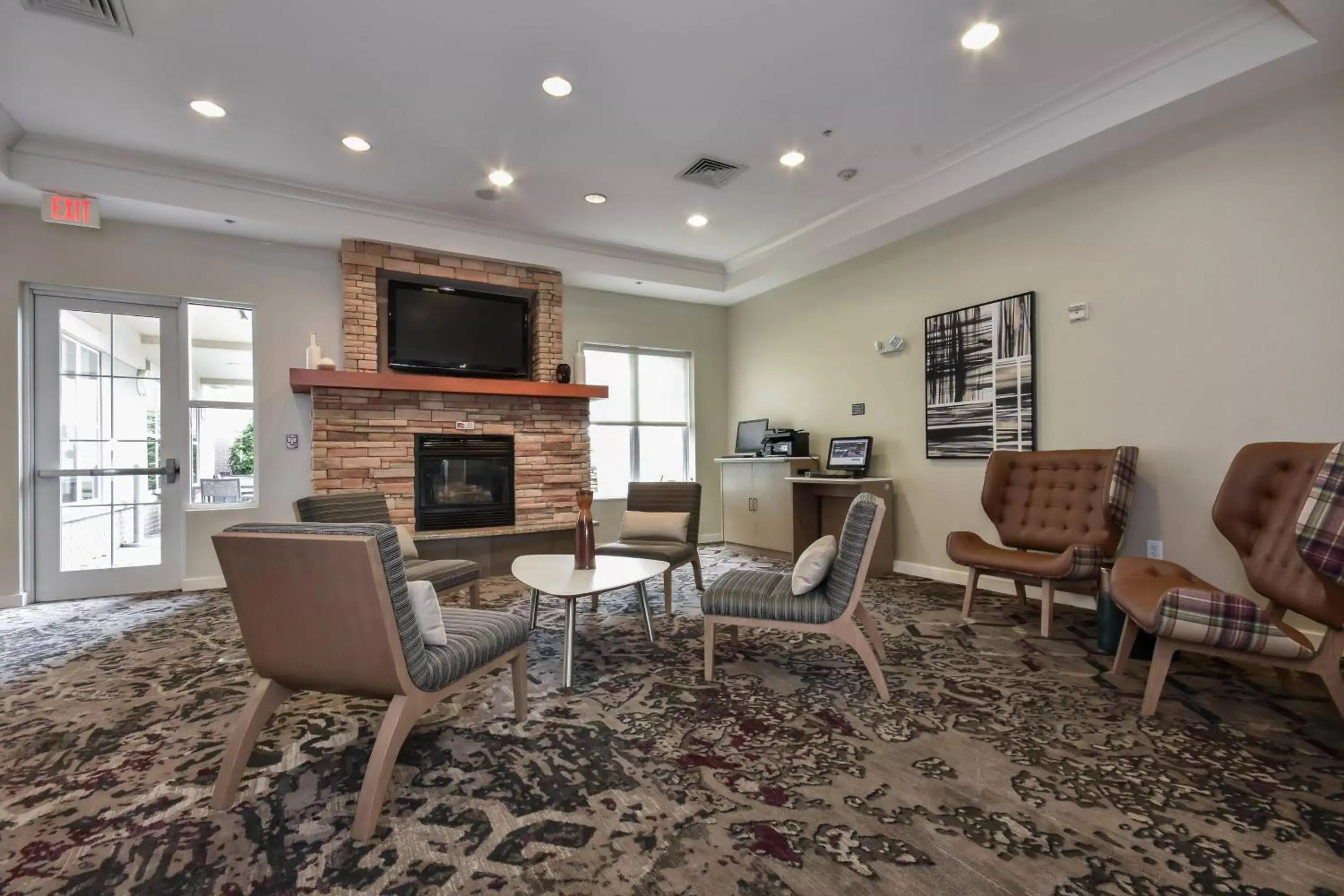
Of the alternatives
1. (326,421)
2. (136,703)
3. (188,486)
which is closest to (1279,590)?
(136,703)

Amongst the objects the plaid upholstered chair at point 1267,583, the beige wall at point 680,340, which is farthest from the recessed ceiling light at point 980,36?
the beige wall at point 680,340

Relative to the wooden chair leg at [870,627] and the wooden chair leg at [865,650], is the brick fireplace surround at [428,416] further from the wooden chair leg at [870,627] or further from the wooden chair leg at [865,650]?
the wooden chair leg at [865,650]

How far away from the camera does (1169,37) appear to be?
117 inches

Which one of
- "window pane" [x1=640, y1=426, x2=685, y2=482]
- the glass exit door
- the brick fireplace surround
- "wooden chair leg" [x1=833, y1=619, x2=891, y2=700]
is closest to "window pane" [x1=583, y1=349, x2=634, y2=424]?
"window pane" [x1=640, y1=426, x2=685, y2=482]

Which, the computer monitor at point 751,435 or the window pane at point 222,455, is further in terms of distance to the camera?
the computer monitor at point 751,435

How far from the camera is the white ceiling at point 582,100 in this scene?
280 centimetres

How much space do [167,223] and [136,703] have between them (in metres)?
3.79

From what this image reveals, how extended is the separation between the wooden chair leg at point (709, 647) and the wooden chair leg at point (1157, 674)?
1.69 meters

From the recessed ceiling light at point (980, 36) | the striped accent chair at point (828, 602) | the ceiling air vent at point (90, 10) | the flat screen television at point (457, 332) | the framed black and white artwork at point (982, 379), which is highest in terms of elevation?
the recessed ceiling light at point (980, 36)

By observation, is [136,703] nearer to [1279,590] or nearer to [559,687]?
[559,687]

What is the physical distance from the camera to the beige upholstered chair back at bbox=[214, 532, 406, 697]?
1.68m

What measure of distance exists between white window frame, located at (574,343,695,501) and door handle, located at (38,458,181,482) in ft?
11.3

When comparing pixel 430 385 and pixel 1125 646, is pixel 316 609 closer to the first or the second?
pixel 1125 646

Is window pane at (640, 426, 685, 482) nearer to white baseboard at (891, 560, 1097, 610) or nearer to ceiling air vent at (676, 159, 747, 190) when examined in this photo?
white baseboard at (891, 560, 1097, 610)
